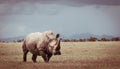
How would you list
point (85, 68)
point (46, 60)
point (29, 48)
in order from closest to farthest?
point (85, 68) → point (46, 60) → point (29, 48)

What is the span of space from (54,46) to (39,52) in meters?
1.24

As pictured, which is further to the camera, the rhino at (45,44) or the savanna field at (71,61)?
the rhino at (45,44)

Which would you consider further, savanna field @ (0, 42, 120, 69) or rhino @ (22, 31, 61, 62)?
rhino @ (22, 31, 61, 62)

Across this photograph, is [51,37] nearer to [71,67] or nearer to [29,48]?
[29,48]

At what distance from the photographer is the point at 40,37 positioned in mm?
31469

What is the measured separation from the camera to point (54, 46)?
30.3 m

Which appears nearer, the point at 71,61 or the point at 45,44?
the point at 45,44

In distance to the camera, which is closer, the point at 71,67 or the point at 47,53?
the point at 71,67

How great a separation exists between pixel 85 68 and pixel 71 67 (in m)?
0.93

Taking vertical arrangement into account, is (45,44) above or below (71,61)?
above

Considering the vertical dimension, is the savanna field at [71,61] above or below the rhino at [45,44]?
below

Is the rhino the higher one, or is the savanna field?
the rhino

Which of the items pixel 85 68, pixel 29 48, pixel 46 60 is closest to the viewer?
pixel 85 68

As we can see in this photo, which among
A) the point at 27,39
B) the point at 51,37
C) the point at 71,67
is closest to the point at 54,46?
the point at 51,37
